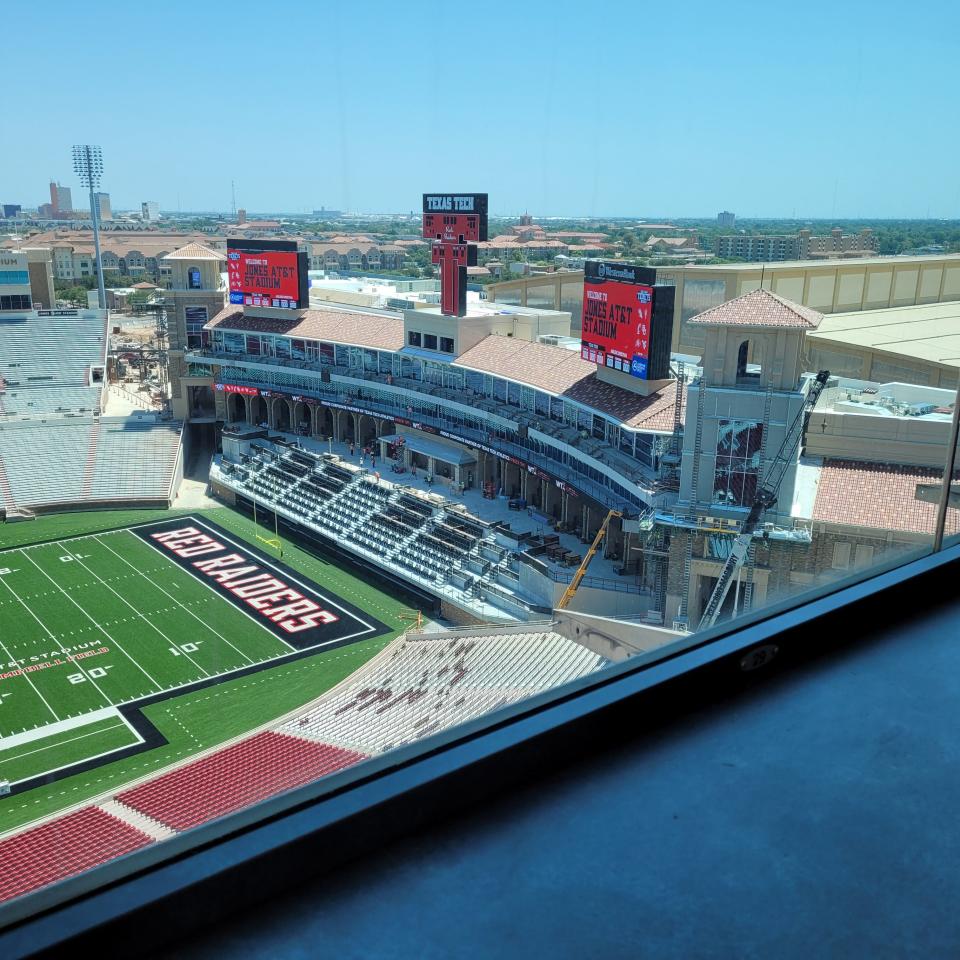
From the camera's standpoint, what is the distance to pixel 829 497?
604cm

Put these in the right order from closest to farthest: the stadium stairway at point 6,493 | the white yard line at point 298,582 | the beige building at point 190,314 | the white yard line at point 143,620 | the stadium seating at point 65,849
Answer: the stadium seating at point 65,849, the white yard line at point 143,620, the white yard line at point 298,582, the stadium stairway at point 6,493, the beige building at point 190,314

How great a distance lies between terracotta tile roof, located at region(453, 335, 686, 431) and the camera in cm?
1008

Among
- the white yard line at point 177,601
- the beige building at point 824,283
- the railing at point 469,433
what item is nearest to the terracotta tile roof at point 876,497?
the beige building at point 824,283

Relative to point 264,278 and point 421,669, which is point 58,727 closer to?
point 421,669

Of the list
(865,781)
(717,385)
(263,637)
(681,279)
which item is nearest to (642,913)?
(865,781)

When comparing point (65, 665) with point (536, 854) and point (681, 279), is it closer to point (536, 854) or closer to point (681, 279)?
point (681, 279)

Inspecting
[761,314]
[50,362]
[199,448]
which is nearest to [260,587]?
[761,314]

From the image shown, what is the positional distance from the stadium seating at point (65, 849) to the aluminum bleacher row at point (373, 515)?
750 cm

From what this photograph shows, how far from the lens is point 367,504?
12672mm

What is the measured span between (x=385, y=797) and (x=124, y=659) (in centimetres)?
891

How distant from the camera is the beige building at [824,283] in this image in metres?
6.96

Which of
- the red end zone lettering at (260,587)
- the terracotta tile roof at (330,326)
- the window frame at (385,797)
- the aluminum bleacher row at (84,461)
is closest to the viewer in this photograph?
the window frame at (385,797)

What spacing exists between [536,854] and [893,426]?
5.54 m

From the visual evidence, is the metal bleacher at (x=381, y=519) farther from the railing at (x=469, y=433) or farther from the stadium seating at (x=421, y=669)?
the stadium seating at (x=421, y=669)
